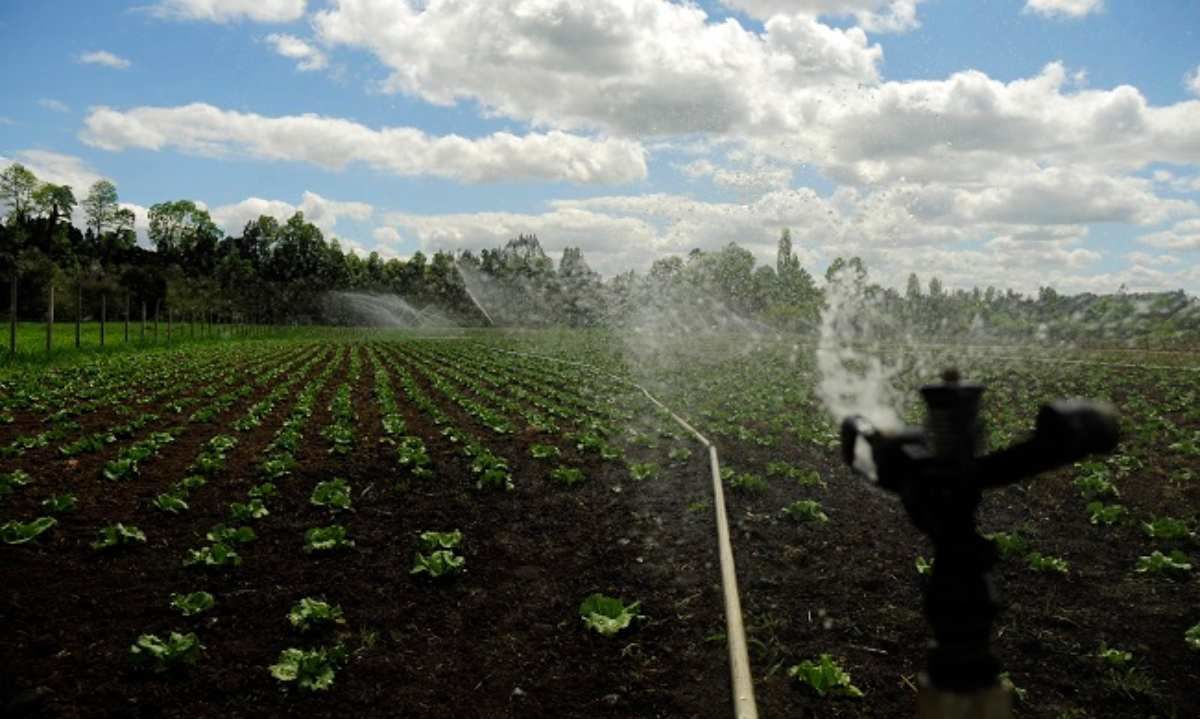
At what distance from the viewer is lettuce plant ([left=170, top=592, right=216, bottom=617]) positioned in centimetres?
550

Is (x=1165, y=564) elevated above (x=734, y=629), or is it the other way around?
(x=1165, y=564)

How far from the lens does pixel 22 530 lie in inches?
267

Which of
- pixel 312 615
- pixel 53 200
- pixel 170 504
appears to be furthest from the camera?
pixel 53 200

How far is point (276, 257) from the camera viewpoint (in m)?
103

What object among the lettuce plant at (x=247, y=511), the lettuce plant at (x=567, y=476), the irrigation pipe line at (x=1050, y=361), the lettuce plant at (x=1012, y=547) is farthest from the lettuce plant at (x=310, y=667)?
the irrigation pipe line at (x=1050, y=361)

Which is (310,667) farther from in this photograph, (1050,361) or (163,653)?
(1050,361)

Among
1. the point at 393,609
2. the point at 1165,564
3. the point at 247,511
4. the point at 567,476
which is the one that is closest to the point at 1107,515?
the point at 1165,564

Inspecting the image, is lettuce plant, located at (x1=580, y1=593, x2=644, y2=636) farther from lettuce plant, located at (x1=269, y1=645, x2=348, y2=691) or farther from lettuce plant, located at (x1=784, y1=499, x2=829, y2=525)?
lettuce plant, located at (x1=784, y1=499, x2=829, y2=525)

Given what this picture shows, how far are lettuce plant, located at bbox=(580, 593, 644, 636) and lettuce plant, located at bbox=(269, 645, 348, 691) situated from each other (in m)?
1.65

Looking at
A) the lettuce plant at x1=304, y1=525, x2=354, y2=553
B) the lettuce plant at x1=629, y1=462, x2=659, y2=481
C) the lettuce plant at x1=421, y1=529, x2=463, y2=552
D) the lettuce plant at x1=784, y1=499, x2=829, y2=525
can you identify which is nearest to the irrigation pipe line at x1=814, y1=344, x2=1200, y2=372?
the lettuce plant at x1=629, y1=462, x2=659, y2=481

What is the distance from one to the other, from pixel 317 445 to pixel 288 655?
24.3 feet

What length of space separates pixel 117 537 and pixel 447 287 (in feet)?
334

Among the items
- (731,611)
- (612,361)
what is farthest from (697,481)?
(612,361)

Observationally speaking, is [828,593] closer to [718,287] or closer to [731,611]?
[731,611]
